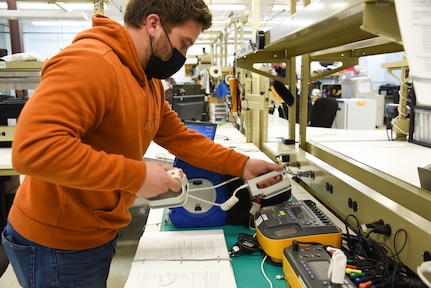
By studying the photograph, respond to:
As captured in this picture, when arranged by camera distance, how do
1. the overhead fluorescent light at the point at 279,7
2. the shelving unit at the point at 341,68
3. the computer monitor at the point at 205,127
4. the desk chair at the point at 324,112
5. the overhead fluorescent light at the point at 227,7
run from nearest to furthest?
the shelving unit at the point at 341,68
the computer monitor at the point at 205,127
the desk chair at the point at 324,112
the overhead fluorescent light at the point at 227,7
the overhead fluorescent light at the point at 279,7

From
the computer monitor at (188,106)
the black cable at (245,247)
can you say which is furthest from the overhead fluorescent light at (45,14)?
the black cable at (245,247)

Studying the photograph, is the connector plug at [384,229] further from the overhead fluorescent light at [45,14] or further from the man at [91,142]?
the overhead fluorescent light at [45,14]

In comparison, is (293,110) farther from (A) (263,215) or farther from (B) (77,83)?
(B) (77,83)

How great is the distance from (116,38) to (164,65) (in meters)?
0.18

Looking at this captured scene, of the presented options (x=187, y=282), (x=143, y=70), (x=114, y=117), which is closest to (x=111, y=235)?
(x=187, y=282)

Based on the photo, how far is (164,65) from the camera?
3.45 ft

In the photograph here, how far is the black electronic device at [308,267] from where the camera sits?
0.79m

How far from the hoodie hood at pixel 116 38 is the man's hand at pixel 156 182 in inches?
11.2

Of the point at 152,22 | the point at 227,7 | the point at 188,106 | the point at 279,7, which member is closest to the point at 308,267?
the point at 152,22

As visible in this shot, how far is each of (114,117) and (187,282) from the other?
1.59 feet

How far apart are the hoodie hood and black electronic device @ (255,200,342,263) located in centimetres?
62

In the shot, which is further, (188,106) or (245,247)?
(188,106)

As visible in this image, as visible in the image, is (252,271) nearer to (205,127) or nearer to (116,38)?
(116,38)

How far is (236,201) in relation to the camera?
1.27 metres
